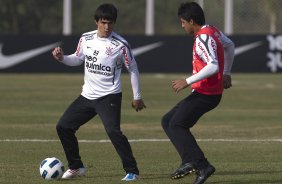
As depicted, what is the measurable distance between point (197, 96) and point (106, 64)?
1164mm

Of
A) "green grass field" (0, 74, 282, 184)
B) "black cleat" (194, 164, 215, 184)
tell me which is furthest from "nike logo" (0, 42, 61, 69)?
"black cleat" (194, 164, 215, 184)

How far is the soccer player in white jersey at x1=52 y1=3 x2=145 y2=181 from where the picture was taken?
10.7m

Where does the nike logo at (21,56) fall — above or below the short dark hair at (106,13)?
below

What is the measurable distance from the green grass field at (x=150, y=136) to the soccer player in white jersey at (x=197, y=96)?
542mm

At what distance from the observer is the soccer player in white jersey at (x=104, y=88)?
422 inches

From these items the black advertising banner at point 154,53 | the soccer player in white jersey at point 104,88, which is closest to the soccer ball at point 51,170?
the soccer player in white jersey at point 104,88

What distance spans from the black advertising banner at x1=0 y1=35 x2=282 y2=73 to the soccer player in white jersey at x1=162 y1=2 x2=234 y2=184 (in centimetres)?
2384

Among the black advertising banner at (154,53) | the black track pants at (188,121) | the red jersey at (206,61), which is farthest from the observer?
the black advertising banner at (154,53)

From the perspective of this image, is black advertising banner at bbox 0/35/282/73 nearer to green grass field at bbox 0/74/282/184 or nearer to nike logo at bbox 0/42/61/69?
nike logo at bbox 0/42/61/69

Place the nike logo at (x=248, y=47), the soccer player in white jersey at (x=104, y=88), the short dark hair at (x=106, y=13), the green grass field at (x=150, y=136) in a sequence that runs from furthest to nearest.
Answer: the nike logo at (x=248, y=47), the green grass field at (x=150, y=136), the soccer player in white jersey at (x=104, y=88), the short dark hair at (x=106, y=13)

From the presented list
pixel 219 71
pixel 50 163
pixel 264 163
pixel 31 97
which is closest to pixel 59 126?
pixel 50 163

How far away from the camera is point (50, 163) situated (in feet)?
35.9

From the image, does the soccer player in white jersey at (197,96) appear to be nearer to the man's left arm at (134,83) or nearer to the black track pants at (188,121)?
the black track pants at (188,121)

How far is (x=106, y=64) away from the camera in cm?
1084
